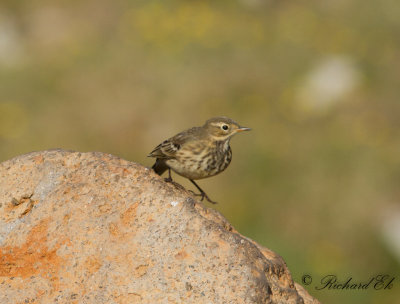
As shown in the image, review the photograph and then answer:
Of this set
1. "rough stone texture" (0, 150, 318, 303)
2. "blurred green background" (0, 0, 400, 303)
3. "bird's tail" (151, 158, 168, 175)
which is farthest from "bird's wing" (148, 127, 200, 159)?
"blurred green background" (0, 0, 400, 303)

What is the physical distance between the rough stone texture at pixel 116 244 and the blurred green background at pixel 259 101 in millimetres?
6148

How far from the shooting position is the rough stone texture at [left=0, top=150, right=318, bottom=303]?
4.78m

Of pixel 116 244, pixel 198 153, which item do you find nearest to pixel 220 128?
pixel 198 153

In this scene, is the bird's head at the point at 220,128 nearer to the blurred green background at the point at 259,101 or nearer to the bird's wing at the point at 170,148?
the bird's wing at the point at 170,148

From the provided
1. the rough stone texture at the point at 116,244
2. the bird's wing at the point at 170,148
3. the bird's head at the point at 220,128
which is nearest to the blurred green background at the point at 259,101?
the bird's head at the point at 220,128

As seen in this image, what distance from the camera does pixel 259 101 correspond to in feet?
49.0

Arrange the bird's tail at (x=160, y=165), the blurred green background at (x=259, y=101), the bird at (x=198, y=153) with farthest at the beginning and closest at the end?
the blurred green background at (x=259, y=101) → the bird's tail at (x=160, y=165) → the bird at (x=198, y=153)

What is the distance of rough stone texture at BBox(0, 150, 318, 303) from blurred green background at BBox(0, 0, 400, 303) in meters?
6.15

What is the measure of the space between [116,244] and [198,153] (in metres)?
2.58

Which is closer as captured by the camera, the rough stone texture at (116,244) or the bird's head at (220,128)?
the rough stone texture at (116,244)

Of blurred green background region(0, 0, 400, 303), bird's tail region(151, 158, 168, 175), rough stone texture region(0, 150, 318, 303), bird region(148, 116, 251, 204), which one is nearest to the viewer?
rough stone texture region(0, 150, 318, 303)

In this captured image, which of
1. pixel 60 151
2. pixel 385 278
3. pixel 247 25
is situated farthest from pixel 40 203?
pixel 247 25

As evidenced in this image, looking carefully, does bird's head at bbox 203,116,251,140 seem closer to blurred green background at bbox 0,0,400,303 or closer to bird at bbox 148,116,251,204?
bird at bbox 148,116,251,204

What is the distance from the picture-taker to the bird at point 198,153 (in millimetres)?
7379
